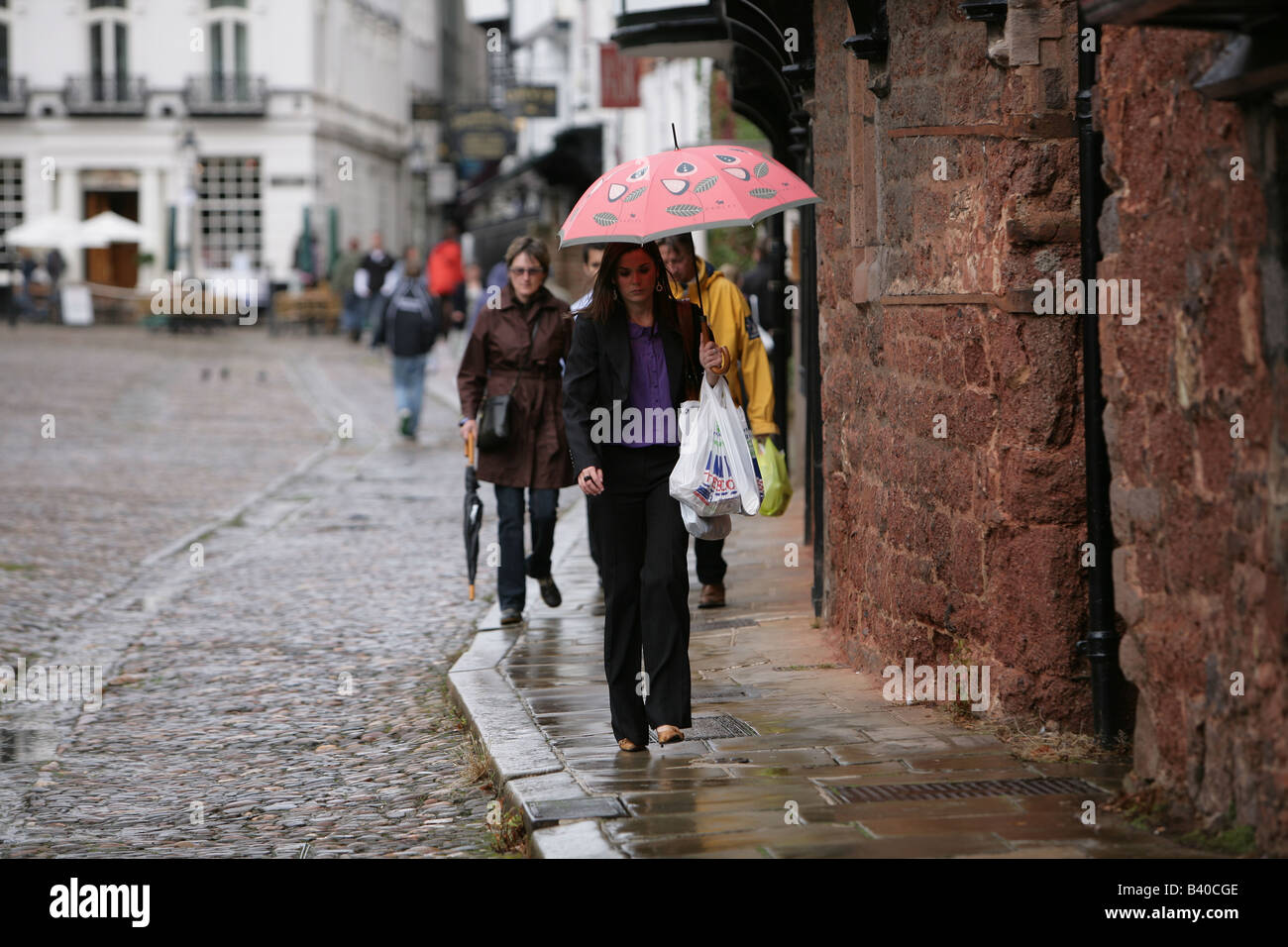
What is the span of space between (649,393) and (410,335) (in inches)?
504

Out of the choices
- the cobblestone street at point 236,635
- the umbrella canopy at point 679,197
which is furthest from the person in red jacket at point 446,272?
the umbrella canopy at point 679,197

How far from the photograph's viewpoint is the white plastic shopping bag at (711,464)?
634cm

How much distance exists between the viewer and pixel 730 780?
5.99 m

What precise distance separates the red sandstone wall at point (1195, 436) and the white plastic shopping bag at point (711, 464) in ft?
4.37

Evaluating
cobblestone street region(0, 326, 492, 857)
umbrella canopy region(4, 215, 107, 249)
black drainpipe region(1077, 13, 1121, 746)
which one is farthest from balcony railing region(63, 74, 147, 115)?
black drainpipe region(1077, 13, 1121, 746)

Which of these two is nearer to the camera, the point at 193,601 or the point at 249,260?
the point at 193,601

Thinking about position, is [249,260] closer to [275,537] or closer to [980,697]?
[275,537]

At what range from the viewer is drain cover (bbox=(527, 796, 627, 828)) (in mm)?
5547

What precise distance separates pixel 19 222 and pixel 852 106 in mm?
46866

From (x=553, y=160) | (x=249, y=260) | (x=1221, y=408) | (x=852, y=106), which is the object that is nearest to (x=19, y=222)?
(x=249, y=260)

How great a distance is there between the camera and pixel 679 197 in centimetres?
648

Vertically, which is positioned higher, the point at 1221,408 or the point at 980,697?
the point at 1221,408

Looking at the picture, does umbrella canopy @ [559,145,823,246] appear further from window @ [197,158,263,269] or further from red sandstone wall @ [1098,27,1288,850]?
window @ [197,158,263,269]
